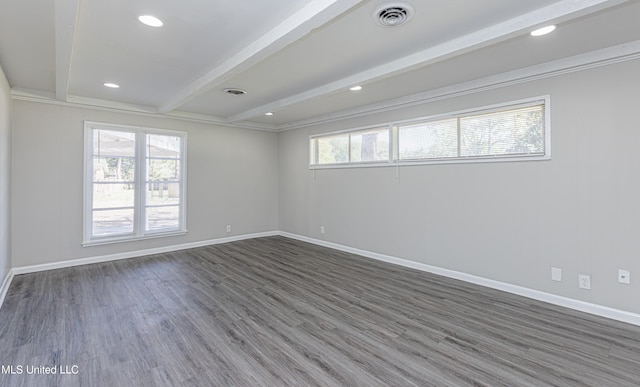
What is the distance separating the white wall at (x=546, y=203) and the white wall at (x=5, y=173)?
476 cm

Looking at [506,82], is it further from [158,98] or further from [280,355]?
[158,98]

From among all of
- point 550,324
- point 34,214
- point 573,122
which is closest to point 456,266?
point 550,324

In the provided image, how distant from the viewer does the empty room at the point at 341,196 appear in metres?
2.29

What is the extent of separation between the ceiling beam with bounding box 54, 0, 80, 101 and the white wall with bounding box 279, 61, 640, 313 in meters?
3.97

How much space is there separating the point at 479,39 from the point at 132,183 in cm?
539

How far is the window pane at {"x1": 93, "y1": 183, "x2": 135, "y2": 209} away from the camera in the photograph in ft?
16.2

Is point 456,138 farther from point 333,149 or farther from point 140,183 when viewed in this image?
point 140,183

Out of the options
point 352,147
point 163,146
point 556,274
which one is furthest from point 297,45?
point 163,146

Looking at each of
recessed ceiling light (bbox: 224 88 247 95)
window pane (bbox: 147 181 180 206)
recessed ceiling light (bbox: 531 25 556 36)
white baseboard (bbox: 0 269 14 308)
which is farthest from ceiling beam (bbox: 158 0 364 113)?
white baseboard (bbox: 0 269 14 308)

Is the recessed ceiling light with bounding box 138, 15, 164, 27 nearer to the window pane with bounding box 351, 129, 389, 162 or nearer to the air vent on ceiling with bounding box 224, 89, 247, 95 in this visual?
the air vent on ceiling with bounding box 224, 89, 247, 95

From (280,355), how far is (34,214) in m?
4.36

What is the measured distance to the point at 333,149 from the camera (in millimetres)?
6039

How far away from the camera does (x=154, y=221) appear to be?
18.2ft

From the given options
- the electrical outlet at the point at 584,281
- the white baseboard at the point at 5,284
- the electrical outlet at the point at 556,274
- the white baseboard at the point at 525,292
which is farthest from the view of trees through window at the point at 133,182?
the electrical outlet at the point at 584,281
